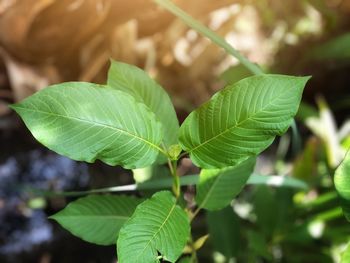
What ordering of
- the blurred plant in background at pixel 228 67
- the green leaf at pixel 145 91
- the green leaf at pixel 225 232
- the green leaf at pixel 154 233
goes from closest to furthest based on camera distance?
the green leaf at pixel 154 233 < the green leaf at pixel 145 91 < the green leaf at pixel 225 232 < the blurred plant in background at pixel 228 67

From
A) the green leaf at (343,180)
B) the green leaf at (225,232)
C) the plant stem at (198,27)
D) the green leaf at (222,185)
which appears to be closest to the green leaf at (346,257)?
the green leaf at (343,180)

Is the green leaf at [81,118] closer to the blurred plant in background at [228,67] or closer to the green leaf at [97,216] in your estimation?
the green leaf at [97,216]

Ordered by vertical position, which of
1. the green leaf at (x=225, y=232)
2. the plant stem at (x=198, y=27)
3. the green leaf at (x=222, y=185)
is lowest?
the green leaf at (x=225, y=232)

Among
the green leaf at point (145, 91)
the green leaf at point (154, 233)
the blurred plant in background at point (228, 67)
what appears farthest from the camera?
the blurred plant in background at point (228, 67)

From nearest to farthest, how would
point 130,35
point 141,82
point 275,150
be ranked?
point 141,82 < point 130,35 < point 275,150

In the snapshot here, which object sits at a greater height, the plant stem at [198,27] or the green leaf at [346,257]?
the plant stem at [198,27]

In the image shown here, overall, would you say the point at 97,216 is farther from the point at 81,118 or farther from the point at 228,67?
the point at 228,67

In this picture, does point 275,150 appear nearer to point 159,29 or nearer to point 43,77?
point 159,29

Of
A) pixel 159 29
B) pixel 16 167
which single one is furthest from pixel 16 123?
pixel 159 29
